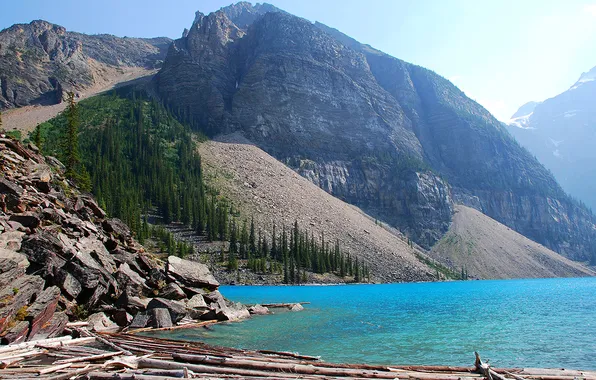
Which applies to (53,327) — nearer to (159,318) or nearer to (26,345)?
(26,345)

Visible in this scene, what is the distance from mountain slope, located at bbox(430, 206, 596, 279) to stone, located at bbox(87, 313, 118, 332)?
164m

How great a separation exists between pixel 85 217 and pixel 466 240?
18103 cm

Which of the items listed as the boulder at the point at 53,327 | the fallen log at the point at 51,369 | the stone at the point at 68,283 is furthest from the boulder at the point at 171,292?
the fallen log at the point at 51,369

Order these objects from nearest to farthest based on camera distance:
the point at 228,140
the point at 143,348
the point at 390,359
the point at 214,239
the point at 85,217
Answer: the point at 143,348, the point at 390,359, the point at 85,217, the point at 214,239, the point at 228,140

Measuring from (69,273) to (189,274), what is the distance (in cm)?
1460

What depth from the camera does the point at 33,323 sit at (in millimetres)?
19797

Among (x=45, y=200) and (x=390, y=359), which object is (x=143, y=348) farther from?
(x=45, y=200)

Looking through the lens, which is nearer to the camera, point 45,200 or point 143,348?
point 143,348

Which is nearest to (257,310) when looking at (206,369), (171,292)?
(171,292)

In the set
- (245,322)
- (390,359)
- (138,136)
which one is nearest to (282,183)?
(138,136)

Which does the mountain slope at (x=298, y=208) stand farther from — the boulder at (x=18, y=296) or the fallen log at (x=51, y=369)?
the fallen log at (x=51, y=369)

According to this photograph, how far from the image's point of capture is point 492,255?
17800 cm

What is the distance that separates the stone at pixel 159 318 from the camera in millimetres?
28141

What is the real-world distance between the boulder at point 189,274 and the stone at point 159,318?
805cm
